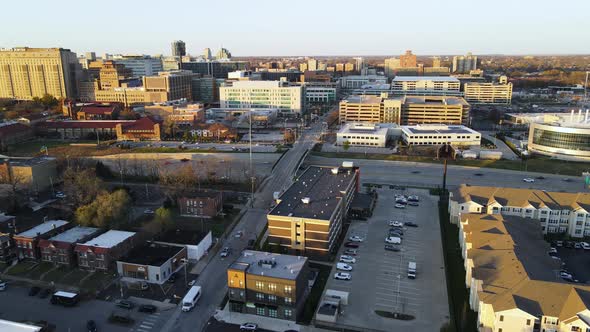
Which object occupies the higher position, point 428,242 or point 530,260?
point 530,260

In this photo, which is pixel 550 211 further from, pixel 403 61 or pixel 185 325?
pixel 403 61

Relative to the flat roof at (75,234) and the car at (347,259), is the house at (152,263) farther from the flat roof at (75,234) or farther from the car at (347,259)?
the car at (347,259)

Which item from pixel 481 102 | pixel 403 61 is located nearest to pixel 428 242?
pixel 481 102

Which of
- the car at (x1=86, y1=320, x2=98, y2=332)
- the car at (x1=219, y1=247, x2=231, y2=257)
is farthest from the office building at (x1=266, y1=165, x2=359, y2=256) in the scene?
the car at (x1=86, y1=320, x2=98, y2=332)

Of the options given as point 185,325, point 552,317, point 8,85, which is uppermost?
point 8,85

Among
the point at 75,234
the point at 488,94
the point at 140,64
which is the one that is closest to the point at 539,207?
the point at 75,234

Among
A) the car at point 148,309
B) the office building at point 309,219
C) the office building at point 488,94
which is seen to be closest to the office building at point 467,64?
the office building at point 488,94

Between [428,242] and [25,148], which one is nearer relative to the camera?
[428,242]
